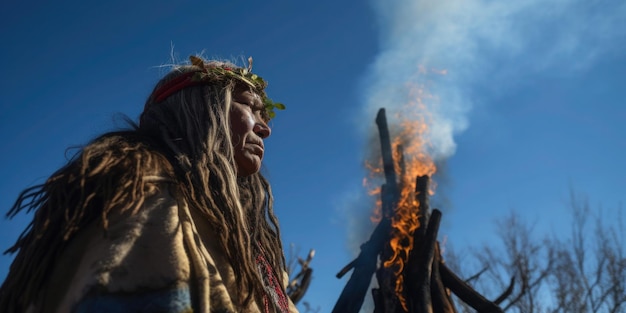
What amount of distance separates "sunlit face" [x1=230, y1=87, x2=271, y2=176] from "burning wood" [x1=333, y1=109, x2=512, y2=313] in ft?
20.1

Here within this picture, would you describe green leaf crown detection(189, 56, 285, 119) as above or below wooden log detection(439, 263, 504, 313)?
below

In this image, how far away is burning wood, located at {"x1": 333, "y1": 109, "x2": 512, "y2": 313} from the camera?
818cm

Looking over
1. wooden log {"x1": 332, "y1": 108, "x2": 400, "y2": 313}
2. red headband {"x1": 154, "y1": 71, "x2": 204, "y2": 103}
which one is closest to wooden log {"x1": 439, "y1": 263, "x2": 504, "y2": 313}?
wooden log {"x1": 332, "y1": 108, "x2": 400, "y2": 313}

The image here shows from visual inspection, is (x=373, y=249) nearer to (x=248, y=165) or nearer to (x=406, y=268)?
(x=406, y=268)

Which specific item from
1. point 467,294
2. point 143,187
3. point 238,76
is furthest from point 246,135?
point 467,294

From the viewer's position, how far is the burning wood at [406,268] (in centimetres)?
818

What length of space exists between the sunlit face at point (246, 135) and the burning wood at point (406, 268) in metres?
6.13

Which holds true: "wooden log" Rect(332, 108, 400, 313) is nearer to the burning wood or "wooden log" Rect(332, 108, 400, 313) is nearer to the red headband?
the burning wood

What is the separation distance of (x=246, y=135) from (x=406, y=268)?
684 cm

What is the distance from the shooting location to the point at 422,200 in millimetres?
9344

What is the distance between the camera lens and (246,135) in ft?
8.00

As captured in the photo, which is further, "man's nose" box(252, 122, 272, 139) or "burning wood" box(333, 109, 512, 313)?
"burning wood" box(333, 109, 512, 313)

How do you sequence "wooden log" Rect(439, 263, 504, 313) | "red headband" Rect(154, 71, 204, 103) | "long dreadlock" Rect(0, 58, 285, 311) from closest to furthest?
1. "long dreadlock" Rect(0, 58, 285, 311)
2. "red headband" Rect(154, 71, 204, 103)
3. "wooden log" Rect(439, 263, 504, 313)

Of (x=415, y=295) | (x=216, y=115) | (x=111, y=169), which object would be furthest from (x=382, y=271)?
(x=111, y=169)
